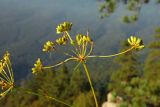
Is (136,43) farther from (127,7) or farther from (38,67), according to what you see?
(127,7)

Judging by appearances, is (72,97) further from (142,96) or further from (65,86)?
(142,96)

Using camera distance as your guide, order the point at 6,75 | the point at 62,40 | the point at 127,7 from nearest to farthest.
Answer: the point at 6,75 < the point at 62,40 < the point at 127,7

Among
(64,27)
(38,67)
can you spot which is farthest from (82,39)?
(38,67)

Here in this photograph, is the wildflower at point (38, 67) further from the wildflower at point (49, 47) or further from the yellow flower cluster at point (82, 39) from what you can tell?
the yellow flower cluster at point (82, 39)

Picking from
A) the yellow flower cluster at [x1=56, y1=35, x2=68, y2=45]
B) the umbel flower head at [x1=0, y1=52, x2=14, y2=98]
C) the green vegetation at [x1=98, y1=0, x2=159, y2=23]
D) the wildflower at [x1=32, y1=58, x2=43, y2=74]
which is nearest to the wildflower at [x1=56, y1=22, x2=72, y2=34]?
the yellow flower cluster at [x1=56, y1=35, x2=68, y2=45]

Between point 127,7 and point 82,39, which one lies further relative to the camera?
point 127,7

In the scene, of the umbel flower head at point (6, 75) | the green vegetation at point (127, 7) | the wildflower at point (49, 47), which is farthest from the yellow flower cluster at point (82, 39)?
the green vegetation at point (127, 7)

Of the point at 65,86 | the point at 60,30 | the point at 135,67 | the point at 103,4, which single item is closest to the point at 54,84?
the point at 65,86

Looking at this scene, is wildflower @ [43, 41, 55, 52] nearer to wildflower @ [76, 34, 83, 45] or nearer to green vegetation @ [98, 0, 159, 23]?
wildflower @ [76, 34, 83, 45]
